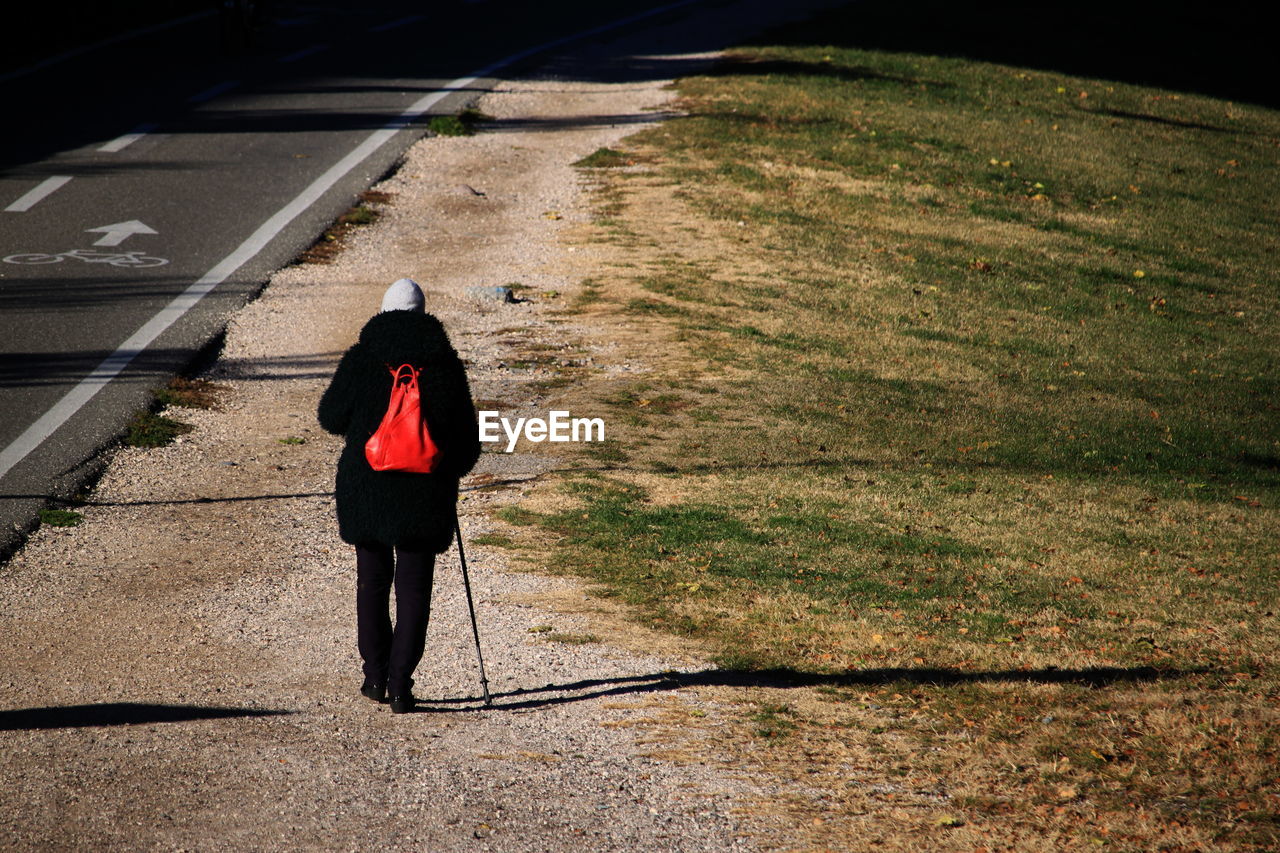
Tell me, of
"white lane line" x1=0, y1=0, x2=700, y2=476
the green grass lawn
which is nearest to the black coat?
the green grass lawn

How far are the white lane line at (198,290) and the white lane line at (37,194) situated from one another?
107 inches

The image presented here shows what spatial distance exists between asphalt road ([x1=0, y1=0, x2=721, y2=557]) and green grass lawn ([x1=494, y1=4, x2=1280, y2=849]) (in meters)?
3.28

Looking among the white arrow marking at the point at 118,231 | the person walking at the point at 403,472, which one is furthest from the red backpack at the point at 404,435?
the white arrow marking at the point at 118,231

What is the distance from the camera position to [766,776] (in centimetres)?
536

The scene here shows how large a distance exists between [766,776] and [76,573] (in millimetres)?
4054

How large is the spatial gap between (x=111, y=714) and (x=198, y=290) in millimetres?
7304

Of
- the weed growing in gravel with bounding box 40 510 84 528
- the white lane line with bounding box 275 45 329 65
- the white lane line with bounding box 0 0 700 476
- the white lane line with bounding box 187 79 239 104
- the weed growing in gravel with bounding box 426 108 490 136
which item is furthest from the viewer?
the white lane line with bounding box 275 45 329 65

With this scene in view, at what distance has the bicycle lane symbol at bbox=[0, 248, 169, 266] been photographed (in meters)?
12.7

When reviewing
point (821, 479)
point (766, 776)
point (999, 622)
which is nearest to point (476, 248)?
point (821, 479)

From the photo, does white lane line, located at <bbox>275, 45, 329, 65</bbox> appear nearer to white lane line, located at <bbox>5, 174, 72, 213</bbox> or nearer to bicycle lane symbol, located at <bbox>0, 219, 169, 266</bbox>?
white lane line, located at <bbox>5, 174, 72, 213</bbox>

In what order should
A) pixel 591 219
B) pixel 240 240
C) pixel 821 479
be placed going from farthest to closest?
pixel 591 219 → pixel 240 240 → pixel 821 479

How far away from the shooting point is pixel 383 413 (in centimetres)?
550

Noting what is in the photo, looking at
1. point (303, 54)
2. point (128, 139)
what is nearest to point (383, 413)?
point (128, 139)

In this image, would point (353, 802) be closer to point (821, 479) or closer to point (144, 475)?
point (144, 475)
